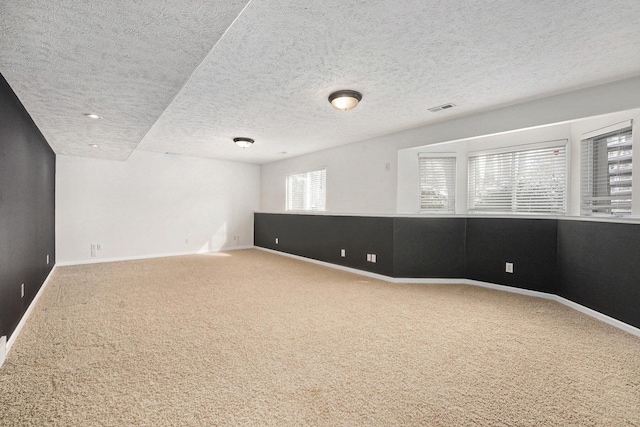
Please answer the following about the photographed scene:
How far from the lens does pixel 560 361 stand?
218 cm

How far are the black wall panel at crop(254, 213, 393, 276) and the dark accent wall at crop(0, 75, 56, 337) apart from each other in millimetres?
4267

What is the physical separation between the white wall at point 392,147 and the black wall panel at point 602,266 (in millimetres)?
1272

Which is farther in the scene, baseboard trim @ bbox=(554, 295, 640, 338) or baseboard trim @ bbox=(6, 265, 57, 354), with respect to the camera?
baseboard trim @ bbox=(554, 295, 640, 338)

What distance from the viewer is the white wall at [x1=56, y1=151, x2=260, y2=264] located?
5.55m

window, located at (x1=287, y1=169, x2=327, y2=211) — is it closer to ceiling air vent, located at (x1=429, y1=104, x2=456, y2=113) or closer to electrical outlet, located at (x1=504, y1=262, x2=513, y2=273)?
ceiling air vent, located at (x1=429, y1=104, x2=456, y2=113)

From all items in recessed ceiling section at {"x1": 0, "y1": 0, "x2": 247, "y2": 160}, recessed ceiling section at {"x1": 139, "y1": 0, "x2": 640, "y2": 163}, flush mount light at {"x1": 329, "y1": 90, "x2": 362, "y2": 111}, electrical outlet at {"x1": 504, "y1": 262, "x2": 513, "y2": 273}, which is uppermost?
recessed ceiling section at {"x1": 139, "y1": 0, "x2": 640, "y2": 163}

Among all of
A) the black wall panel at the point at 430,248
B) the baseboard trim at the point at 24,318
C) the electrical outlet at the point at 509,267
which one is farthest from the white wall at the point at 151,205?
the electrical outlet at the point at 509,267

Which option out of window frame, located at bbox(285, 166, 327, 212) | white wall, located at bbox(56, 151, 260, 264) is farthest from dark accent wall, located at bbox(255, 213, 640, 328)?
white wall, located at bbox(56, 151, 260, 264)

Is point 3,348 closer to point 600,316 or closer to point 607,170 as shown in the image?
point 600,316

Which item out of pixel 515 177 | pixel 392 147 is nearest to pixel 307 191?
pixel 392 147

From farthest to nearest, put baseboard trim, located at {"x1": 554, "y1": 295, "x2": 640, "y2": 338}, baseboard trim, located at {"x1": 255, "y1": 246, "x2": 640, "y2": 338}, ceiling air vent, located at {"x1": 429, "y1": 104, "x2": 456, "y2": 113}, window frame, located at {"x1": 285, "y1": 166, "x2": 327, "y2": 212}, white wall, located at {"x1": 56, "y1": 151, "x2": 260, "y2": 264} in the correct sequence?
→ window frame, located at {"x1": 285, "y1": 166, "x2": 327, "y2": 212} < white wall, located at {"x1": 56, "y1": 151, "x2": 260, "y2": 264} < ceiling air vent, located at {"x1": 429, "y1": 104, "x2": 456, "y2": 113} < baseboard trim, located at {"x1": 255, "y1": 246, "x2": 640, "y2": 338} < baseboard trim, located at {"x1": 554, "y1": 295, "x2": 640, "y2": 338}

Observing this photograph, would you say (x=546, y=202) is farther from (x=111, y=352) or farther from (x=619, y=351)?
(x=111, y=352)

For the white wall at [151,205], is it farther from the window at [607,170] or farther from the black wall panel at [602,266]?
the window at [607,170]

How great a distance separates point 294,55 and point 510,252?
12.7 feet
